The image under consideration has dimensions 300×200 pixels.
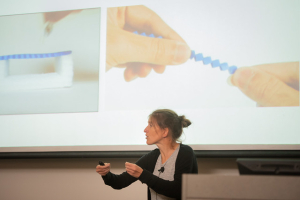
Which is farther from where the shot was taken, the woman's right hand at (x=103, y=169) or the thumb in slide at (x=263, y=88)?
the thumb in slide at (x=263, y=88)

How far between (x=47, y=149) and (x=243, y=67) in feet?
5.05

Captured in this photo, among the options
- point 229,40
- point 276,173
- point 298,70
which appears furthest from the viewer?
point 229,40

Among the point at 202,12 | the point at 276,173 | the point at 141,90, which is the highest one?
the point at 202,12

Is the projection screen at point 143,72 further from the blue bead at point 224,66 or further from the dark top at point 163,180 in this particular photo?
the dark top at point 163,180

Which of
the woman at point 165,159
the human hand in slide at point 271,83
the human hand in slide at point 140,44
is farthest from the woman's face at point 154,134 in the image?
the human hand in slide at point 271,83

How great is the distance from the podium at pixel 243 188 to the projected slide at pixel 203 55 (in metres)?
1.20

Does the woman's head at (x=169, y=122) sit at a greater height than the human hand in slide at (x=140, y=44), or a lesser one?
lesser

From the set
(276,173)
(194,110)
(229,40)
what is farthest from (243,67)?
(276,173)

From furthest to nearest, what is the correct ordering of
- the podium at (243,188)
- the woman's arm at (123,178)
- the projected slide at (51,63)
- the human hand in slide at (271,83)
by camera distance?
1. the projected slide at (51,63)
2. the human hand in slide at (271,83)
3. the woman's arm at (123,178)
4. the podium at (243,188)

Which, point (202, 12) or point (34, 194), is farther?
point (34, 194)

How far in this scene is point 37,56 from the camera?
95.8 inches

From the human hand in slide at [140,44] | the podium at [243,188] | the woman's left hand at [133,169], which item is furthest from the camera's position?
the human hand in slide at [140,44]

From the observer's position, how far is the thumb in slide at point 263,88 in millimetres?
2037

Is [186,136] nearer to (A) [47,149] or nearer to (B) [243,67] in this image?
(B) [243,67]
